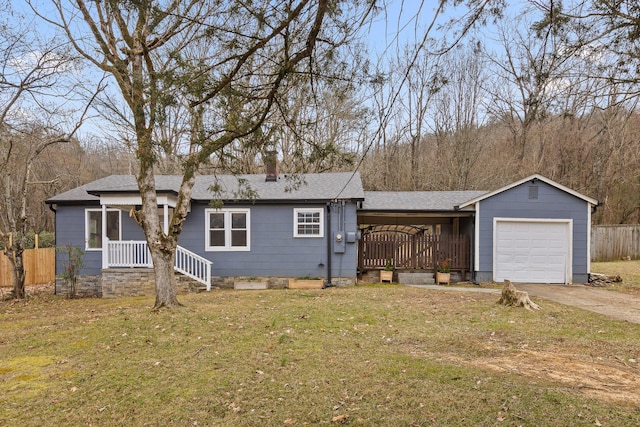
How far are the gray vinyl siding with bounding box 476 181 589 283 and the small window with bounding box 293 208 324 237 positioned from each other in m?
5.08

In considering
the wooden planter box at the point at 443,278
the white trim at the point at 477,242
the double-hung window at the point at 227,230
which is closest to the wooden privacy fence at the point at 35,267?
the double-hung window at the point at 227,230

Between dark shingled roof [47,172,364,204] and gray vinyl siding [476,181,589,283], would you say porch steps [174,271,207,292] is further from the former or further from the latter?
gray vinyl siding [476,181,589,283]

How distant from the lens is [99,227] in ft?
44.1

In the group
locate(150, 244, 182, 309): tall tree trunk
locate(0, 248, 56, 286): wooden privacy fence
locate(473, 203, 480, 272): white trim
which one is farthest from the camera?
locate(0, 248, 56, 286): wooden privacy fence

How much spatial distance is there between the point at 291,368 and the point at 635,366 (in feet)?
13.2

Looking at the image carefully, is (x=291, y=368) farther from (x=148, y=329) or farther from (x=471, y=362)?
(x=148, y=329)

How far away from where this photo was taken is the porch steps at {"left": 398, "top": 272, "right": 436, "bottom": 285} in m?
13.0

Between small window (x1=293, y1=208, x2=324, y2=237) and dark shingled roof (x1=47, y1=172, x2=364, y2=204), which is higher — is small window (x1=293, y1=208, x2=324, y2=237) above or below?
below

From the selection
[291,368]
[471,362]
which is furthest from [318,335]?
[471,362]

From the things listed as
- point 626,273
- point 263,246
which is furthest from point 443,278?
point 626,273

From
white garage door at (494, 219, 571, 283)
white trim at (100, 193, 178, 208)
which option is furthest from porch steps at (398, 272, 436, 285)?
white trim at (100, 193, 178, 208)

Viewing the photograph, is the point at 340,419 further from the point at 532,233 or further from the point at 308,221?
the point at 532,233

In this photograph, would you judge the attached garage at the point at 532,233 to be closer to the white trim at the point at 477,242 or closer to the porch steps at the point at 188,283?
the white trim at the point at 477,242

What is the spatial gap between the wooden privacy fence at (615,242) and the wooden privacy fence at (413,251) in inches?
418
